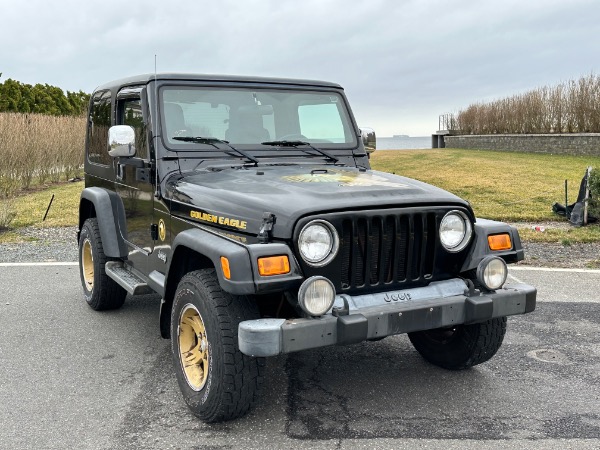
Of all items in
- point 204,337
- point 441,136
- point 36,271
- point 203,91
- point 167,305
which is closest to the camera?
point 204,337

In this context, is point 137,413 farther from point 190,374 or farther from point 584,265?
point 584,265

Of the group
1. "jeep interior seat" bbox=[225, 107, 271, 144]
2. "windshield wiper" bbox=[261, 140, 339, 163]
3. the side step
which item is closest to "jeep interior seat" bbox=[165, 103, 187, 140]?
"jeep interior seat" bbox=[225, 107, 271, 144]

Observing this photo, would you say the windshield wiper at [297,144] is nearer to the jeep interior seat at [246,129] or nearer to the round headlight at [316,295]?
the jeep interior seat at [246,129]

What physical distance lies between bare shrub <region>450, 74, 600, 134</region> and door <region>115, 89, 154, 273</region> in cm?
2748

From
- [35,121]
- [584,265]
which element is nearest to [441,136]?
[35,121]

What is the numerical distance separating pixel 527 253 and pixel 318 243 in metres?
6.10

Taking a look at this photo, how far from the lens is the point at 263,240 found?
11.1 feet

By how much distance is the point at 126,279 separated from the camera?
501cm

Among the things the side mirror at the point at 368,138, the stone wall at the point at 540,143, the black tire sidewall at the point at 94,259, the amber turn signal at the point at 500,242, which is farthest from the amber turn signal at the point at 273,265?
the stone wall at the point at 540,143

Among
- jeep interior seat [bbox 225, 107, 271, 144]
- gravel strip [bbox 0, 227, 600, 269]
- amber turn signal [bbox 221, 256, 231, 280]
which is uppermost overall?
jeep interior seat [bbox 225, 107, 271, 144]

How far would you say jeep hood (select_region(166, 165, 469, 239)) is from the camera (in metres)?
3.45

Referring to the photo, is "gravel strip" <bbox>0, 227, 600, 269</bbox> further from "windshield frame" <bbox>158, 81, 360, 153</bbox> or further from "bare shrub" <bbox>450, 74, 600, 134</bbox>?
"bare shrub" <bbox>450, 74, 600, 134</bbox>

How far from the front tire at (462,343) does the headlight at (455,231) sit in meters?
0.65

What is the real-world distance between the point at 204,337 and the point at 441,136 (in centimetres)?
4469
